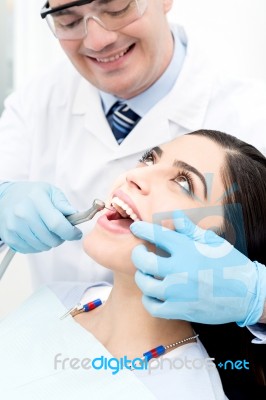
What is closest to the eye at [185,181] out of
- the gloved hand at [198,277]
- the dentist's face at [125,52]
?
the gloved hand at [198,277]

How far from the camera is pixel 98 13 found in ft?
5.25

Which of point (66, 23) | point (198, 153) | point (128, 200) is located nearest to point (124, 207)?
point (128, 200)

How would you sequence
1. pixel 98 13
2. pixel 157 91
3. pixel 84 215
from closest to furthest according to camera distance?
pixel 84 215, pixel 98 13, pixel 157 91

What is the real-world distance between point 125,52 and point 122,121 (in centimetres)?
24

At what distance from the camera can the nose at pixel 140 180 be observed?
1316 mm

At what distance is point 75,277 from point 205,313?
2.44 feet

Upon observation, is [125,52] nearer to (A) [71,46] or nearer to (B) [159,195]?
(A) [71,46]

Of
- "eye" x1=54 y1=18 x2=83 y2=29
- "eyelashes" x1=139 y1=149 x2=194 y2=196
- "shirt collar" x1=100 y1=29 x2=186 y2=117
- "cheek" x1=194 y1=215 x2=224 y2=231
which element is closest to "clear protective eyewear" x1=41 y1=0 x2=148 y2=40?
"eye" x1=54 y1=18 x2=83 y2=29

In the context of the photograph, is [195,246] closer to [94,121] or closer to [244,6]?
[94,121]

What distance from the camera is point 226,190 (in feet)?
4.38

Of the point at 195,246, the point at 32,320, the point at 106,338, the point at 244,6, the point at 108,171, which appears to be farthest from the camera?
the point at 244,6

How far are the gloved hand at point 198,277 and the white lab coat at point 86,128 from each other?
469mm

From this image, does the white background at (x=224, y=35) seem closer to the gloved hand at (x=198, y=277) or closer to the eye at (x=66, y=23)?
the eye at (x=66, y=23)

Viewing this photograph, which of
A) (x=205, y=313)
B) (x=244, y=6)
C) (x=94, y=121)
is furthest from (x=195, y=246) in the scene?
(x=244, y=6)
